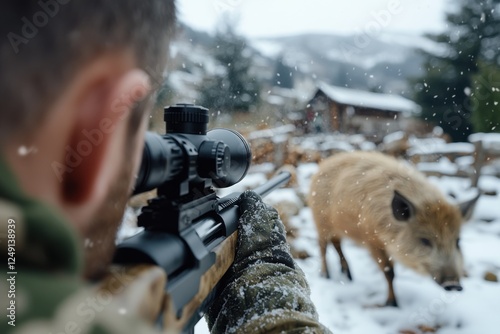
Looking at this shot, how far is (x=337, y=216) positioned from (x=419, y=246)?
807 millimetres

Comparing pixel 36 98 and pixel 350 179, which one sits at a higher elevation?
pixel 36 98

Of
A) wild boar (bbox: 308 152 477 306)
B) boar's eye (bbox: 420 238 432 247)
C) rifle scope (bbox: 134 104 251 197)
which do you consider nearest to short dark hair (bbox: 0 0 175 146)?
rifle scope (bbox: 134 104 251 197)

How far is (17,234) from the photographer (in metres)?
0.33

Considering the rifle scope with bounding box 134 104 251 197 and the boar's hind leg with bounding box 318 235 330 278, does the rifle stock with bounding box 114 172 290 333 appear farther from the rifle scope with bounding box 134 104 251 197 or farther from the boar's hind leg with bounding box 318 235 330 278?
the boar's hind leg with bounding box 318 235 330 278

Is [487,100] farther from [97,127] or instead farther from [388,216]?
[97,127]

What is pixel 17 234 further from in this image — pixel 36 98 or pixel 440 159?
pixel 440 159

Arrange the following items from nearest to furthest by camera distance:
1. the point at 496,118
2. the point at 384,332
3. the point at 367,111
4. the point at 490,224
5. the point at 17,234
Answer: the point at 17,234
the point at 384,332
the point at 490,224
the point at 496,118
the point at 367,111

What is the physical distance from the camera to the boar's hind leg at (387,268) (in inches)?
124

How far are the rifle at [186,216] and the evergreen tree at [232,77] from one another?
557cm

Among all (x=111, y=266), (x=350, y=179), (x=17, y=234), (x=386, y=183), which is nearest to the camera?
(x=17, y=234)

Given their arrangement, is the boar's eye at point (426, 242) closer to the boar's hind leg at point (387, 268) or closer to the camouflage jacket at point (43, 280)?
the boar's hind leg at point (387, 268)

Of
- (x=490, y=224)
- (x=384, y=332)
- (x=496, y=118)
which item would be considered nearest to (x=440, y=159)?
(x=496, y=118)

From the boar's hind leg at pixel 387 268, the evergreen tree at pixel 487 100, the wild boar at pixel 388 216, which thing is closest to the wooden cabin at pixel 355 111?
the evergreen tree at pixel 487 100

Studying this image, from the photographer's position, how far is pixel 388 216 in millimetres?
3309
